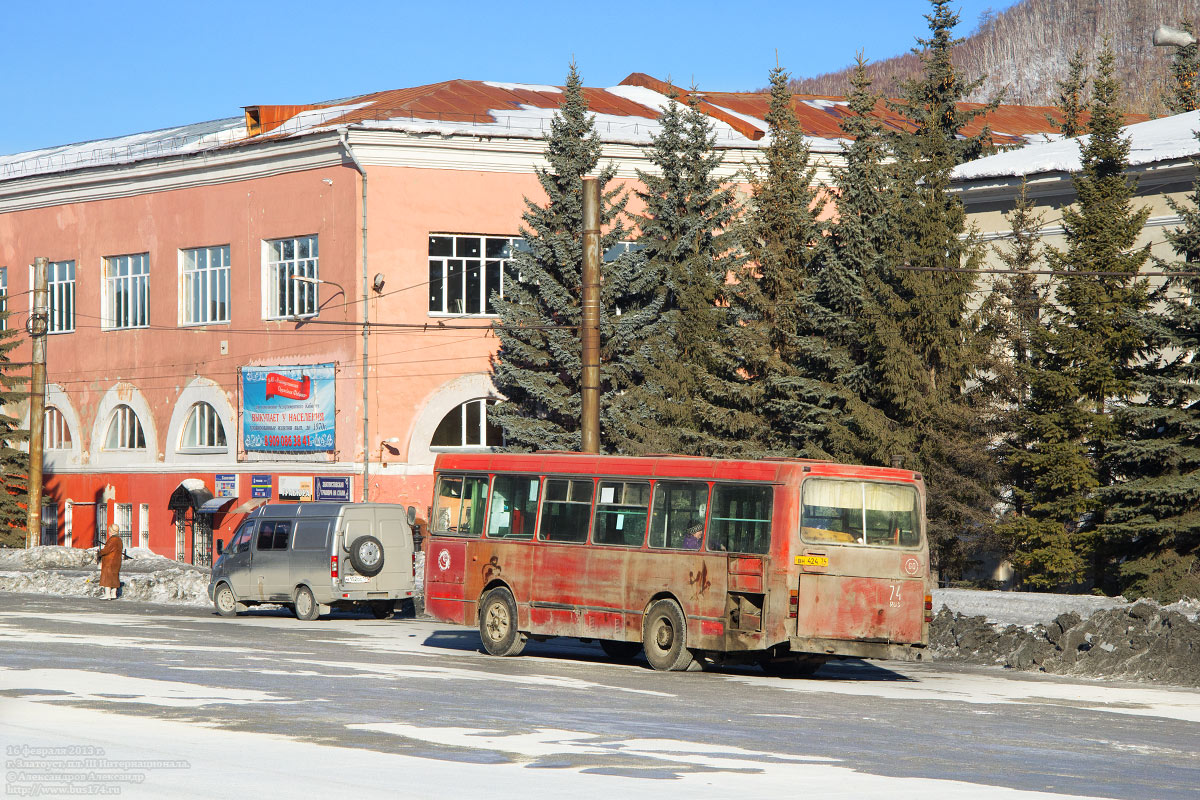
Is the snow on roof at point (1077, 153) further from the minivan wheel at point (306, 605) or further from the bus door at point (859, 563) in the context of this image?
the minivan wheel at point (306, 605)

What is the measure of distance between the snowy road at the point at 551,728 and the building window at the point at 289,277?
23530 millimetres

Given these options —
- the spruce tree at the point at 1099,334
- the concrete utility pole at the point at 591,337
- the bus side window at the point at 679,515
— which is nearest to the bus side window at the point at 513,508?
the bus side window at the point at 679,515

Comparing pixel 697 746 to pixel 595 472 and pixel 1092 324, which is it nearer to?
pixel 595 472

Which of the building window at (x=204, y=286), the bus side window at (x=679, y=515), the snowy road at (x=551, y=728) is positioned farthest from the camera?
the building window at (x=204, y=286)

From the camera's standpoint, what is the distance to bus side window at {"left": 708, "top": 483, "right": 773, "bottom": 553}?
18125 millimetres

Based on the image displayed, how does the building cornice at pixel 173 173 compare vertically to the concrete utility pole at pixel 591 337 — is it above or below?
above

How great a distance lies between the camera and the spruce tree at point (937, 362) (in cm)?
2738

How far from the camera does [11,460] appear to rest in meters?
50.5

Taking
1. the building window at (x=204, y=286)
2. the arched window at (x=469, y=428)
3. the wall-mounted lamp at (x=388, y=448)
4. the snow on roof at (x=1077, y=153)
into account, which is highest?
the snow on roof at (x=1077, y=153)

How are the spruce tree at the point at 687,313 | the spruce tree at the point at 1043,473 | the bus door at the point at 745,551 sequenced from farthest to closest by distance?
the spruce tree at the point at 687,313 < the spruce tree at the point at 1043,473 < the bus door at the point at 745,551

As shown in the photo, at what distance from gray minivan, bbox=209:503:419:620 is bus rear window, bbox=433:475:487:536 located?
6050mm

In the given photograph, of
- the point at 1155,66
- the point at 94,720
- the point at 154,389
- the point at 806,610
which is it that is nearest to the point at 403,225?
the point at 154,389

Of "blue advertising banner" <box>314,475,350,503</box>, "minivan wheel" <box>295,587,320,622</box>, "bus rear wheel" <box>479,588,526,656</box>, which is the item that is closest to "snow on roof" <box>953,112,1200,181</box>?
"blue advertising banner" <box>314,475,350,503</box>

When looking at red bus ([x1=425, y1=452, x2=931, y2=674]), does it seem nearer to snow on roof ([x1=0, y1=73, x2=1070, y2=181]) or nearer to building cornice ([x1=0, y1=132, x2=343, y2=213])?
snow on roof ([x1=0, y1=73, x2=1070, y2=181])
